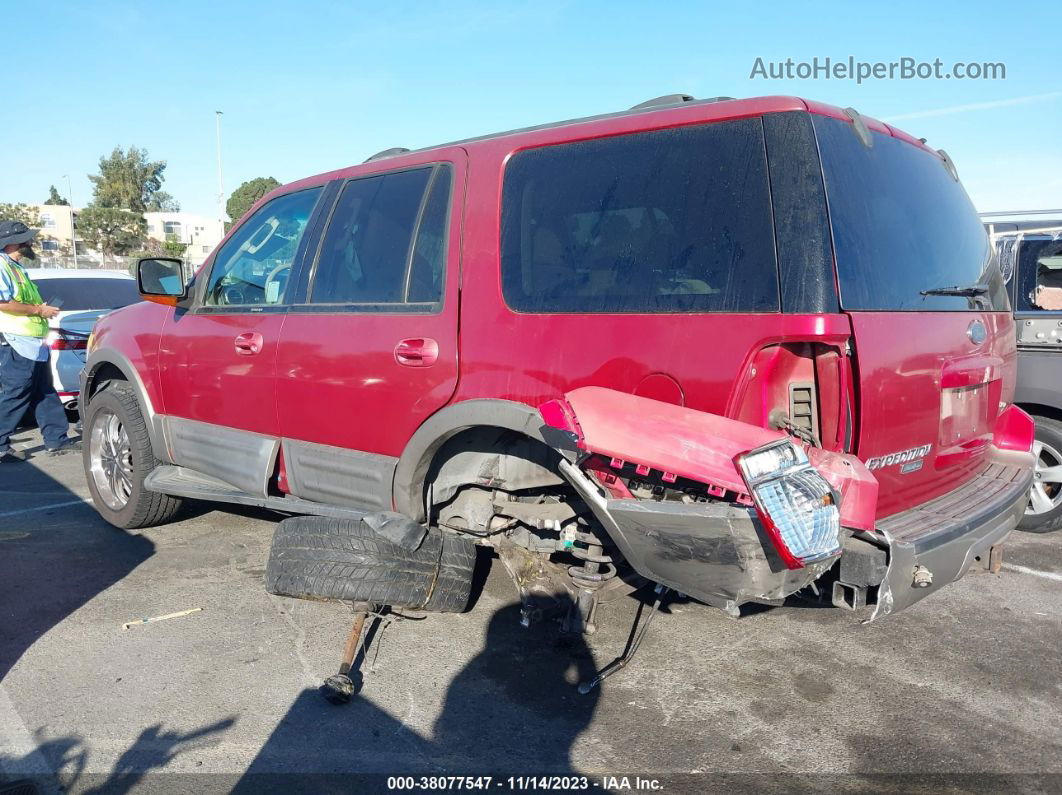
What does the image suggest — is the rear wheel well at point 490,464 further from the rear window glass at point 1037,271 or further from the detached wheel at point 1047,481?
the rear window glass at point 1037,271

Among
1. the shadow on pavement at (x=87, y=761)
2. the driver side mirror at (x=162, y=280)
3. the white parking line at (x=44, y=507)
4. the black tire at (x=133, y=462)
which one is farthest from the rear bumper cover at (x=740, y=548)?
the white parking line at (x=44, y=507)

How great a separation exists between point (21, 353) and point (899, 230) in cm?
711

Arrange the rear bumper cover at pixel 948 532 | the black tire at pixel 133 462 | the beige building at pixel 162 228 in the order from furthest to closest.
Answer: the beige building at pixel 162 228 → the black tire at pixel 133 462 → the rear bumper cover at pixel 948 532

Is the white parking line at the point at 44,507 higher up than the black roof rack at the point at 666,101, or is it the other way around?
the black roof rack at the point at 666,101

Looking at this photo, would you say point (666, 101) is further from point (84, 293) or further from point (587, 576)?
point (84, 293)

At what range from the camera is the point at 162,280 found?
4.56 metres

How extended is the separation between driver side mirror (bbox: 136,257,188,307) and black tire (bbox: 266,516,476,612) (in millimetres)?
1728

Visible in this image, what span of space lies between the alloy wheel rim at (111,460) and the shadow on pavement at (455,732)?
8.46 ft

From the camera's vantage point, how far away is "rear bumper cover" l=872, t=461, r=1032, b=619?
2451 millimetres

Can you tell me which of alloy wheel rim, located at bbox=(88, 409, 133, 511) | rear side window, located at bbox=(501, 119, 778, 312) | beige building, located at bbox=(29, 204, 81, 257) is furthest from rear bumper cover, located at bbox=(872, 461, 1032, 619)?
beige building, located at bbox=(29, 204, 81, 257)

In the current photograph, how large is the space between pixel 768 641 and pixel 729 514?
1.58 meters

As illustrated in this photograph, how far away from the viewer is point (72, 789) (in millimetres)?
2467

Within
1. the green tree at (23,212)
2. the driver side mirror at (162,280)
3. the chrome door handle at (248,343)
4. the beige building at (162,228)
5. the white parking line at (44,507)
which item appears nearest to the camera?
the chrome door handle at (248,343)

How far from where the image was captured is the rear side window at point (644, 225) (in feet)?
8.23
